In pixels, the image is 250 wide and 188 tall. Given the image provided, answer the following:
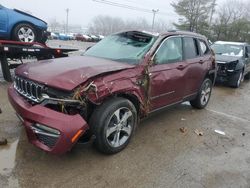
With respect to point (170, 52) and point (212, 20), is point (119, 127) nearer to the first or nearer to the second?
point (170, 52)

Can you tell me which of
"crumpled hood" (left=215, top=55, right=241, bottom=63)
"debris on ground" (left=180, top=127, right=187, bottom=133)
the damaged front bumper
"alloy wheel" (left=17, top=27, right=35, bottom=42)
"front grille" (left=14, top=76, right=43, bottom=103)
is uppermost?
"alloy wheel" (left=17, top=27, right=35, bottom=42)

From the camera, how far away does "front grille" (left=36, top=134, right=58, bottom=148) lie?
3019 millimetres

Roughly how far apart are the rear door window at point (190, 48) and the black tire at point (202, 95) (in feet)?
2.63

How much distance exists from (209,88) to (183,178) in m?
3.45

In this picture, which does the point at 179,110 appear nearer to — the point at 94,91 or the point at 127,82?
the point at 127,82

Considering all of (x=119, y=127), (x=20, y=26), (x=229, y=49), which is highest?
(x=20, y=26)

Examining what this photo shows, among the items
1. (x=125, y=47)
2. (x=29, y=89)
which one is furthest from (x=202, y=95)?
(x=29, y=89)

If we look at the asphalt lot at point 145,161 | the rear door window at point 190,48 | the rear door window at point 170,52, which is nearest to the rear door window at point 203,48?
the rear door window at point 190,48

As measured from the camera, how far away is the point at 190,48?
538 centimetres

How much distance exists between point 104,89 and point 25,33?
570 centimetres

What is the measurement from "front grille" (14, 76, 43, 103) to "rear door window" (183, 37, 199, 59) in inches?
116

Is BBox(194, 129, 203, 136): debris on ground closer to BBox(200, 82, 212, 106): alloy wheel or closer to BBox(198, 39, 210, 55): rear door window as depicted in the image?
BBox(200, 82, 212, 106): alloy wheel

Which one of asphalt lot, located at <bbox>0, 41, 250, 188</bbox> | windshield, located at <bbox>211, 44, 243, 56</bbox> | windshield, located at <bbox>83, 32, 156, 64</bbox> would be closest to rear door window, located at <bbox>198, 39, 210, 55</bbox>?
asphalt lot, located at <bbox>0, 41, 250, 188</bbox>

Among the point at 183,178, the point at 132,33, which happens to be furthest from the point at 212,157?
the point at 132,33
